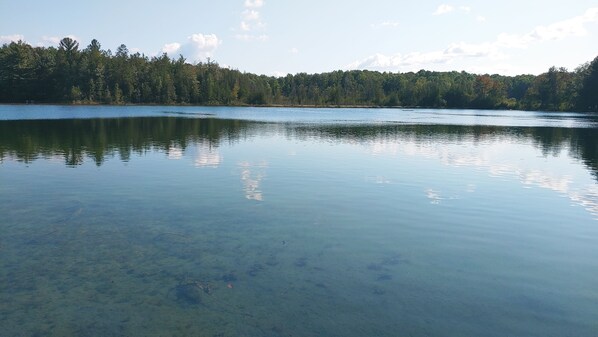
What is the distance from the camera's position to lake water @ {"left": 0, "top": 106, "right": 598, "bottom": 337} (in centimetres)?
870

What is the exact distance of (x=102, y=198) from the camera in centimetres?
1836

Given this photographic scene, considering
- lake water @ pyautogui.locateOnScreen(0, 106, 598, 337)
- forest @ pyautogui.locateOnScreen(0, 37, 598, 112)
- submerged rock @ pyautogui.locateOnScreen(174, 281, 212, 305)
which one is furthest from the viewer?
forest @ pyautogui.locateOnScreen(0, 37, 598, 112)

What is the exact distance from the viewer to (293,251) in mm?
12508

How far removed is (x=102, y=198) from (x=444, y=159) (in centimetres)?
2384

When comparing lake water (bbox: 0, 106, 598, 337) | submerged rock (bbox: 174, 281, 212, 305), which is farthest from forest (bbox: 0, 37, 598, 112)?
submerged rock (bbox: 174, 281, 212, 305)

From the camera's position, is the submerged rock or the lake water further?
the submerged rock

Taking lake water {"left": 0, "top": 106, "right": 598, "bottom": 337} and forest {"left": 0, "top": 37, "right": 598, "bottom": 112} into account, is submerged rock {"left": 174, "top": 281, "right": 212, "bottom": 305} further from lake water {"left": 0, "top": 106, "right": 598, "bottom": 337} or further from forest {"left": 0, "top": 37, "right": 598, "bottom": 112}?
forest {"left": 0, "top": 37, "right": 598, "bottom": 112}

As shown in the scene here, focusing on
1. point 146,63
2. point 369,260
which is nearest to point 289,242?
point 369,260

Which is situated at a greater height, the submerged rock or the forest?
the forest

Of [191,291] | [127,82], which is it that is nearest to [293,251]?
[191,291]

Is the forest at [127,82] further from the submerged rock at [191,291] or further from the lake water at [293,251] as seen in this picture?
the submerged rock at [191,291]

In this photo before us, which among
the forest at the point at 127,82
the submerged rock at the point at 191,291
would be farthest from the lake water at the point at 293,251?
the forest at the point at 127,82

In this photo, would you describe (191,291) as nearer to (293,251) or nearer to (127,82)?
(293,251)

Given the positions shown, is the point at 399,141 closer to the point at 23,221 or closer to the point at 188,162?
the point at 188,162
